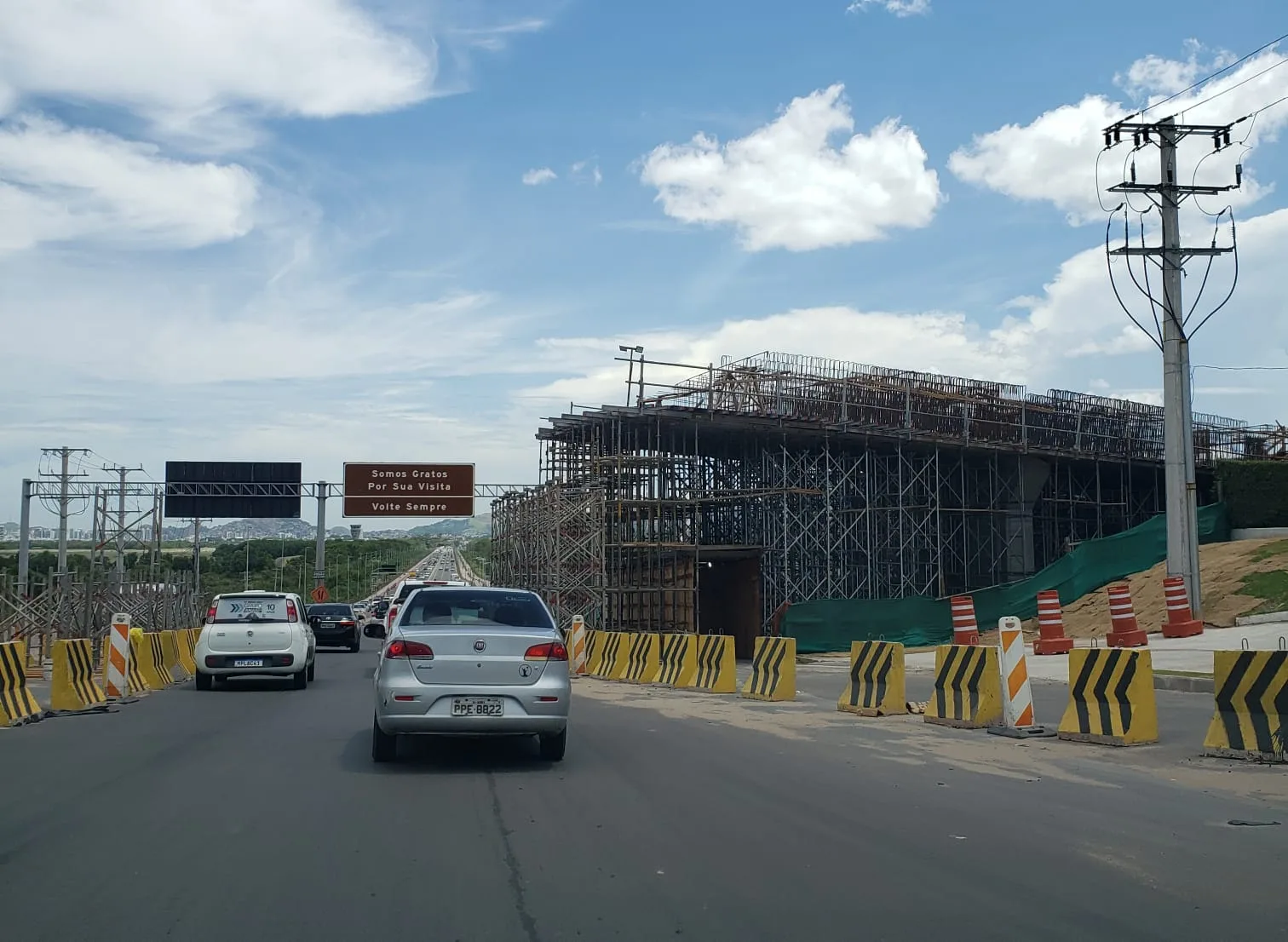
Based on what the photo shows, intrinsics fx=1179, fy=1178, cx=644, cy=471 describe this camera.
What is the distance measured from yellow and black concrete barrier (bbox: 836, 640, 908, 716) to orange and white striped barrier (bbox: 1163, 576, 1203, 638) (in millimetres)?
13614

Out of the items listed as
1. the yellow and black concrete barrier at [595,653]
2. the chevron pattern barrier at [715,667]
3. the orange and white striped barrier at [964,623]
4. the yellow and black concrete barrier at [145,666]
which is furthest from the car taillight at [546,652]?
the orange and white striped barrier at [964,623]

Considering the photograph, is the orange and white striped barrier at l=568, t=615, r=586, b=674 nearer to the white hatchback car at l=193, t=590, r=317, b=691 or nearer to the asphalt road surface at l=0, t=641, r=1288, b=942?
the white hatchback car at l=193, t=590, r=317, b=691

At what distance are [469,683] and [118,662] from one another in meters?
10.5

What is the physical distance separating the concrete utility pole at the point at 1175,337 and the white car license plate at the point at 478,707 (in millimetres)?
21883

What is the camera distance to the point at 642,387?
3672cm

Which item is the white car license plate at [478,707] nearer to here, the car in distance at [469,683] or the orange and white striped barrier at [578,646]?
the car in distance at [469,683]

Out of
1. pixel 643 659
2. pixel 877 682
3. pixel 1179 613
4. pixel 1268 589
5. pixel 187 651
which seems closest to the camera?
pixel 877 682

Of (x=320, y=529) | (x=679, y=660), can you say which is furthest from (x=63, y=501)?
(x=679, y=660)

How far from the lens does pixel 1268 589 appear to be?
93.7 feet

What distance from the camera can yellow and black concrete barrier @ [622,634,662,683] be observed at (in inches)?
909

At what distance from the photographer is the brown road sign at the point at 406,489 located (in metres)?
48.0

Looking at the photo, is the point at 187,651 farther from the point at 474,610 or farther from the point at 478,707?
the point at 478,707

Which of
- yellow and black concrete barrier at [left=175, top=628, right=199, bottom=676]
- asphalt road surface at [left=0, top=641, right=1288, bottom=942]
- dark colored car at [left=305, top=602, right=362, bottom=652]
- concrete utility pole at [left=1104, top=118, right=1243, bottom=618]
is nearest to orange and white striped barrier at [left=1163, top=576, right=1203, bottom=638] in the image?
concrete utility pole at [left=1104, top=118, right=1243, bottom=618]

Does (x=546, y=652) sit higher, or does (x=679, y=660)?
(x=546, y=652)
